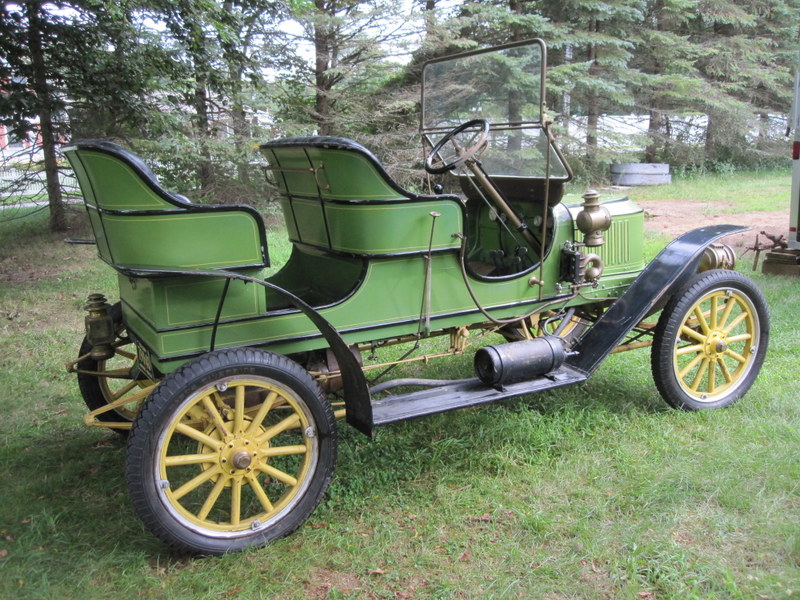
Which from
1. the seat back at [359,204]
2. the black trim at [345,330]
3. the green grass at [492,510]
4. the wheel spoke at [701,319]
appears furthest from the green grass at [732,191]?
the seat back at [359,204]

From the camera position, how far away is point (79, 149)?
2619mm

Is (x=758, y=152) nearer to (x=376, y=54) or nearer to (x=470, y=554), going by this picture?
(x=376, y=54)

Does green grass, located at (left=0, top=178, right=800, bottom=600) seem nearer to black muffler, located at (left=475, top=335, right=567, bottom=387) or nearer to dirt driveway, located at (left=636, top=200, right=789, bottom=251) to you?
black muffler, located at (left=475, top=335, right=567, bottom=387)

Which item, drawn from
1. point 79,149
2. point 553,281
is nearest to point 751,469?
point 553,281

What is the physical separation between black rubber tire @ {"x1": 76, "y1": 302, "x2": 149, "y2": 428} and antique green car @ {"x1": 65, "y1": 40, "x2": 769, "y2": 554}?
0.01m

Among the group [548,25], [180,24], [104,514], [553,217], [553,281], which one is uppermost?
[548,25]

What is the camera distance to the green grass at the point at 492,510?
2605mm

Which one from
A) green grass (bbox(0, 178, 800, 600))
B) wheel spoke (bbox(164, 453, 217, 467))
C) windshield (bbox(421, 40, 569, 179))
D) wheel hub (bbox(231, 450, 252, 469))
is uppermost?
windshield (bbox(421, 40, 569, 179))

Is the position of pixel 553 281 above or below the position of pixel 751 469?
above

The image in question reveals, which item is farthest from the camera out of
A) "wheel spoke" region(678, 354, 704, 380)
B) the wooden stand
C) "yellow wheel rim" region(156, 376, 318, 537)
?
the wooden stand

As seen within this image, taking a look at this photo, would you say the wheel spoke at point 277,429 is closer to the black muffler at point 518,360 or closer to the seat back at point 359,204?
the seat back at point 359,204

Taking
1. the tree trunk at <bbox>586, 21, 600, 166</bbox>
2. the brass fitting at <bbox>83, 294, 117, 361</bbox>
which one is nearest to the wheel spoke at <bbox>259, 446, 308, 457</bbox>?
the brass fitting at <bbox>83, 294, 117, 361</bbox>

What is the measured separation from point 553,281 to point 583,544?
1.55 m

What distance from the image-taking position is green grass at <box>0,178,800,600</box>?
2.61 metres
